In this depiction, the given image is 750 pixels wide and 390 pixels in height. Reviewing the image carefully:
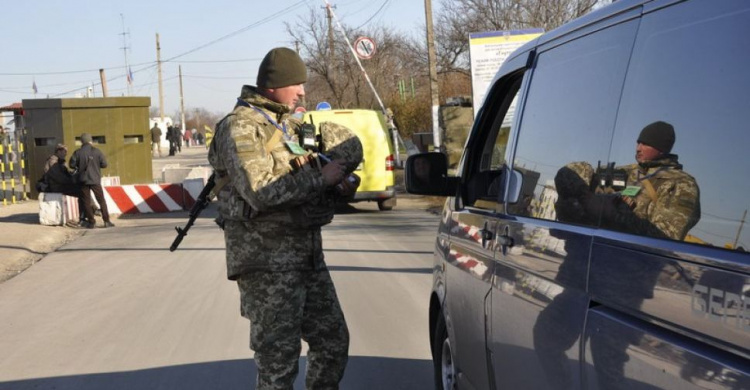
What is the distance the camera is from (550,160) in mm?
2820

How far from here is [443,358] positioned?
4359 mm

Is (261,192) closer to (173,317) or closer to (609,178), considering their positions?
(609,178)

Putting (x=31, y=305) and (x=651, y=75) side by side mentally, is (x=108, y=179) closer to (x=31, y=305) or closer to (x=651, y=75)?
(x=31, y=305)

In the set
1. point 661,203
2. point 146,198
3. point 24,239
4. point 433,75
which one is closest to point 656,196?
point 661,203

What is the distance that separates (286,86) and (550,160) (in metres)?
1.54

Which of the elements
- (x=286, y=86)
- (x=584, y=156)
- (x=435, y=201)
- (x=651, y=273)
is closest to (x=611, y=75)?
(x=584, y=156)

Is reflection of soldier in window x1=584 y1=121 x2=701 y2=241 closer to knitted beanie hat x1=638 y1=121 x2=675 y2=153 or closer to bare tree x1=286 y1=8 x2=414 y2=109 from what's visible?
knitted beanie hat x1=638 y1=121 x2=675 y2=153

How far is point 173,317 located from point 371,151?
10055mm

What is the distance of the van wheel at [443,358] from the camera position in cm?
416

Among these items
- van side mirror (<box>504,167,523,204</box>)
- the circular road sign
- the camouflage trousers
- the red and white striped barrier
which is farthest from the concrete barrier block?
van side mirror (<box>504,167,523,204</box>)

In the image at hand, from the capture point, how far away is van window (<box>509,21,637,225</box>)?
2396 millimetres

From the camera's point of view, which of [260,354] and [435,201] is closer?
[260,354]

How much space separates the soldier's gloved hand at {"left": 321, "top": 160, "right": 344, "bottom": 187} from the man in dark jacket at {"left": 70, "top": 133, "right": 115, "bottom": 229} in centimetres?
1333

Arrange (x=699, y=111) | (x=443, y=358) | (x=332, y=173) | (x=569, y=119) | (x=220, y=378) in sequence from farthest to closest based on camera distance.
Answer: (x=220, y=378) → (x=443, y=358) → (x=332, y=173) → (x=569, y=119) → (x=699, y=111)
